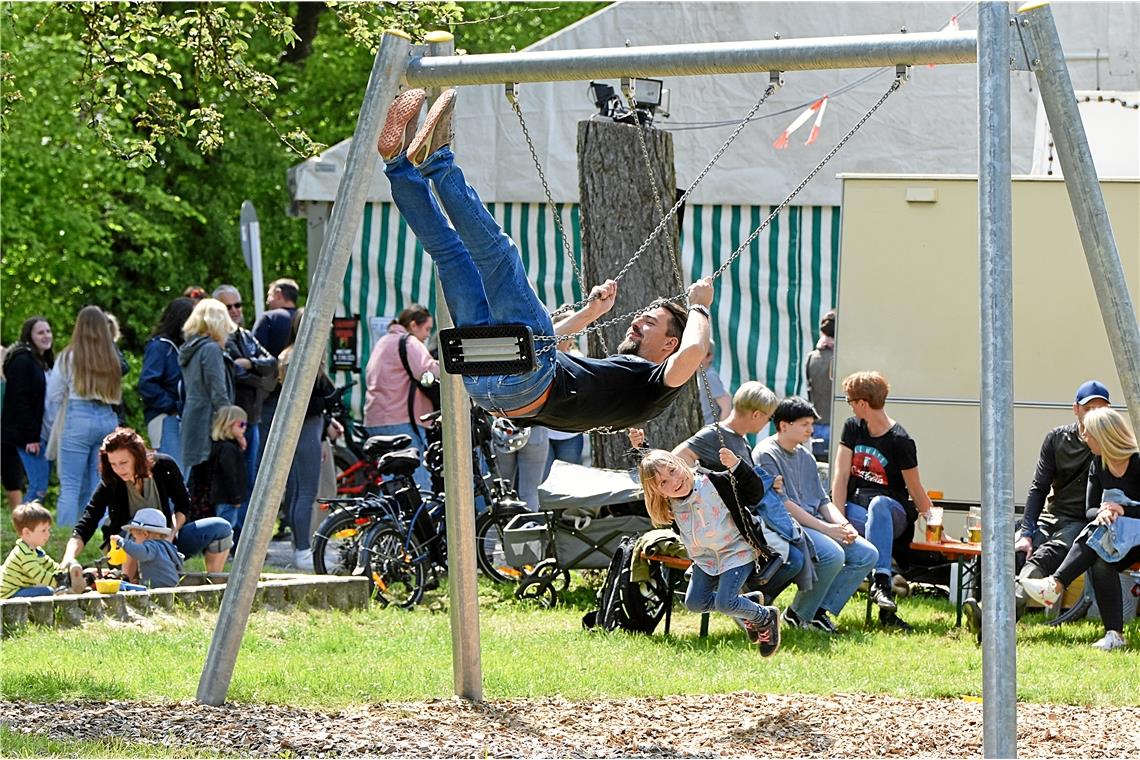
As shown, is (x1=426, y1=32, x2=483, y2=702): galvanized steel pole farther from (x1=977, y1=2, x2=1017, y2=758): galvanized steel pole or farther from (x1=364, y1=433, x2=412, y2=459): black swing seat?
(x1=364, y1=433, x2=412, y2=459): black swing seat

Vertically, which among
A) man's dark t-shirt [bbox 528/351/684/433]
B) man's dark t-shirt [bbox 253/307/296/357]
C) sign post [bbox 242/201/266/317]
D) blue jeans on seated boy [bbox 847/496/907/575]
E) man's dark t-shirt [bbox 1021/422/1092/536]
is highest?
sign post [bbox 242/201/266/317]

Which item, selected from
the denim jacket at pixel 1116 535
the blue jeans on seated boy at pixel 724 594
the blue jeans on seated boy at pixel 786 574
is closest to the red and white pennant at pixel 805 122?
the denim jacket at pixel 1116 535

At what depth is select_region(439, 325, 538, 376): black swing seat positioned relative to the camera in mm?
5402

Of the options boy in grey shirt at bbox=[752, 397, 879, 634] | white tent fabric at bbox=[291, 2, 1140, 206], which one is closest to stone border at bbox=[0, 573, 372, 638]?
boy in grey shirt at bbox=[752, 397, 879, 634]

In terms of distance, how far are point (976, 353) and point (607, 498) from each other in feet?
8.75

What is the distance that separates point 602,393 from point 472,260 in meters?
0.68

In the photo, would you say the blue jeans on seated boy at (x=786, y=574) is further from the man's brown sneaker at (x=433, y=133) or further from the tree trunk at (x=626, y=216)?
the man's brown sneaker at (x=433, y=133)

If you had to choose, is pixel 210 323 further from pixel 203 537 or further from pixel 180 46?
pixel 180 46

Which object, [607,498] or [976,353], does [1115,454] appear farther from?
[607,498]

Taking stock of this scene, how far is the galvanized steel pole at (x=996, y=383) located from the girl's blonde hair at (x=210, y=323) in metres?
6.37

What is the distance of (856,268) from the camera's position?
10.3m

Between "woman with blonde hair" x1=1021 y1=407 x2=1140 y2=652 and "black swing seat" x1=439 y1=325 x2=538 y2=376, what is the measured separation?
411 cm

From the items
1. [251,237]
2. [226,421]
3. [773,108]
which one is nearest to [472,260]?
[226,421]

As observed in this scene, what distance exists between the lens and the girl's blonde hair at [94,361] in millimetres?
11008
